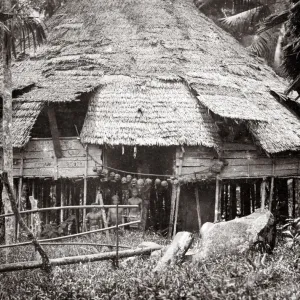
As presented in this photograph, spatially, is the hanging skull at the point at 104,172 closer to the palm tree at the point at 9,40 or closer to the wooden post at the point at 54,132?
the wooden post at the point at 54,132

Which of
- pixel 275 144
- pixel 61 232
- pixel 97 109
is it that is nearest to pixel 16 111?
pixel 97 109

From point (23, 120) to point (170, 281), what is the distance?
8.56 meters

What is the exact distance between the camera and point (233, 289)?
6129 millimetres

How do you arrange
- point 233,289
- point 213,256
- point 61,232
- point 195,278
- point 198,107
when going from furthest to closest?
1. point 198,107
2. point 61,232
3. point 213,256
4. point 195,278
5. point 233,289

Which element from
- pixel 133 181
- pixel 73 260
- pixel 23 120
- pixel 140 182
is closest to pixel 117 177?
pixel 133 181

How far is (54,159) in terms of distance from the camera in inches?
551

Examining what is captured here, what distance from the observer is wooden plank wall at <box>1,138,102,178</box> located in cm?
1387

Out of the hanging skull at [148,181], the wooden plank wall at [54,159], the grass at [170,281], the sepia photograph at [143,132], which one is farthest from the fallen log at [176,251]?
the wooden plank wall at [54,159]

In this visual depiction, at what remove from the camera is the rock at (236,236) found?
342 inches

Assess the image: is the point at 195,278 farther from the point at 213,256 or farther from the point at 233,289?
the point at 213,256

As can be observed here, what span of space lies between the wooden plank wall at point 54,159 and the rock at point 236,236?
17.6 feet

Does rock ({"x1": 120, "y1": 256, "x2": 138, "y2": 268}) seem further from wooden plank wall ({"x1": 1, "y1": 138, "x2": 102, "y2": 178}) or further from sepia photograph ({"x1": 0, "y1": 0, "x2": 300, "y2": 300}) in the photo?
wooden plank wall ({"x1": 1, "y1": 138, "x2": 102, "y2": 178})

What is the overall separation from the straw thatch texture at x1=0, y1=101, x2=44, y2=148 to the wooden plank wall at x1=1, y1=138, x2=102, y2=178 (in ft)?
2.06

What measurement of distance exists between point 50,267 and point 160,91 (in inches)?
330
